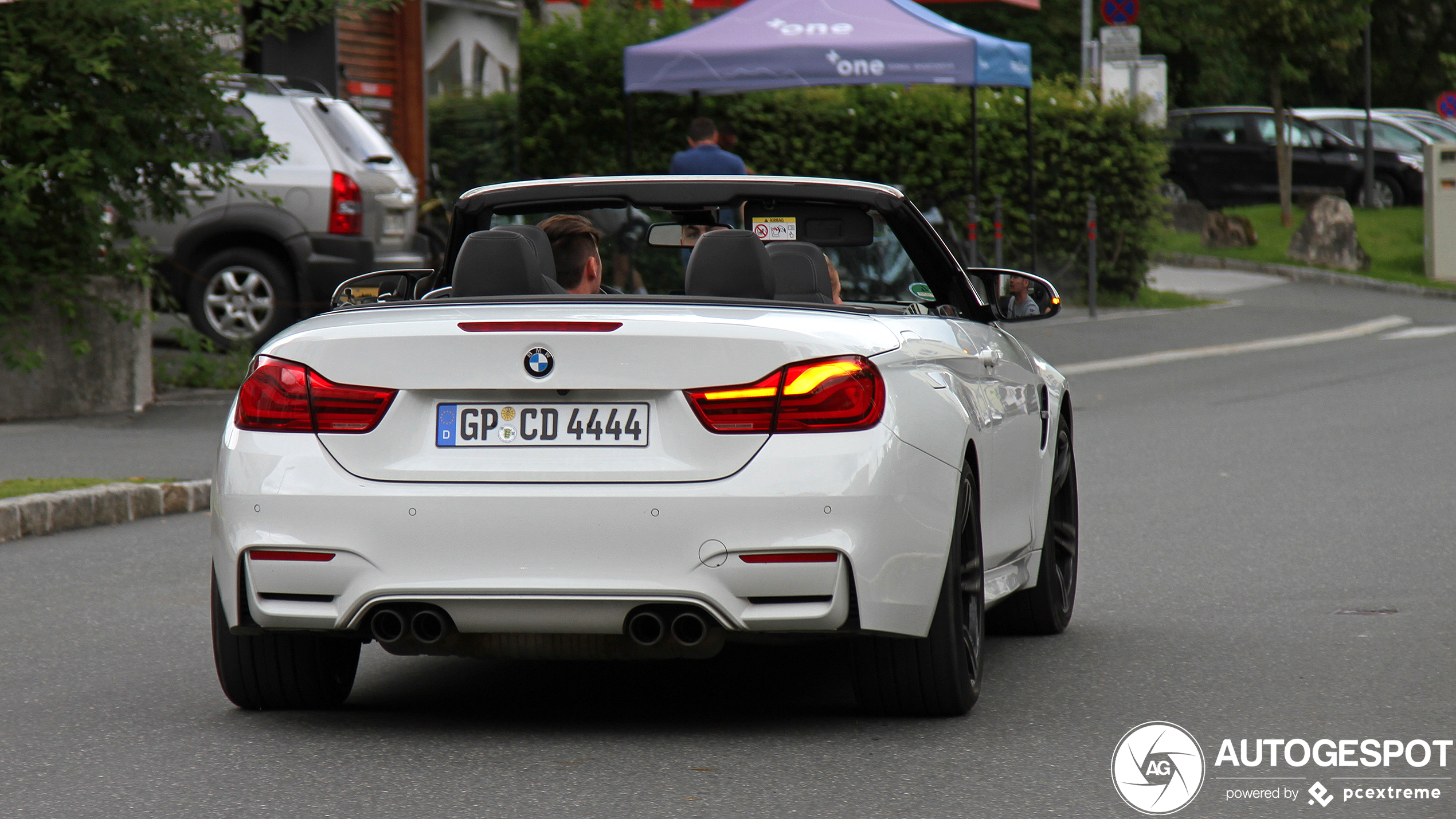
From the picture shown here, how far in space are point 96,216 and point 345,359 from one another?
884 centimetres

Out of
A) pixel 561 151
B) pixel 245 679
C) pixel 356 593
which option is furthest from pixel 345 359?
pixel 561 151

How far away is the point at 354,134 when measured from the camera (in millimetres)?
16234

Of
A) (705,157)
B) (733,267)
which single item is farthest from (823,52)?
(733,267)

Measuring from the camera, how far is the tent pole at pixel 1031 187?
21703 millimetres

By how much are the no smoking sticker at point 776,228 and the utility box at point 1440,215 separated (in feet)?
83.2

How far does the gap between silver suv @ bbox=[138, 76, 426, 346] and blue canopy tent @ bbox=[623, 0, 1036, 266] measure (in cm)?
391

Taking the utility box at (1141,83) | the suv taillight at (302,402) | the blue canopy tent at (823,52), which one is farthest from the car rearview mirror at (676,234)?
the utility box at (1141,83)

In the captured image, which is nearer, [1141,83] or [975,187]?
[975,187]

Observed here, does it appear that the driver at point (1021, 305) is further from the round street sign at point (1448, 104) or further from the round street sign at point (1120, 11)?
the round street sign at point (1448, 104)

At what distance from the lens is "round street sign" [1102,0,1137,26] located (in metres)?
24.3

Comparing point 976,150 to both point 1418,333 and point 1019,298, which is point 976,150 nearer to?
point 1418,333

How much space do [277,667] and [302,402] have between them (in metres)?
0.81

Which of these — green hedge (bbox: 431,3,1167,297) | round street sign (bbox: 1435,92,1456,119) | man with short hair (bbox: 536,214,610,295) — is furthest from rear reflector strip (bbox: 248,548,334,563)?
round street sign (bbox: 1435,92,1456,119)

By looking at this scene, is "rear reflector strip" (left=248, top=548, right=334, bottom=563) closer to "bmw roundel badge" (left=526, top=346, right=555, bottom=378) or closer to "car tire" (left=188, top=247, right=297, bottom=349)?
"bmw roundel badge" (left=526, top=346, right=555, bottom=378)
